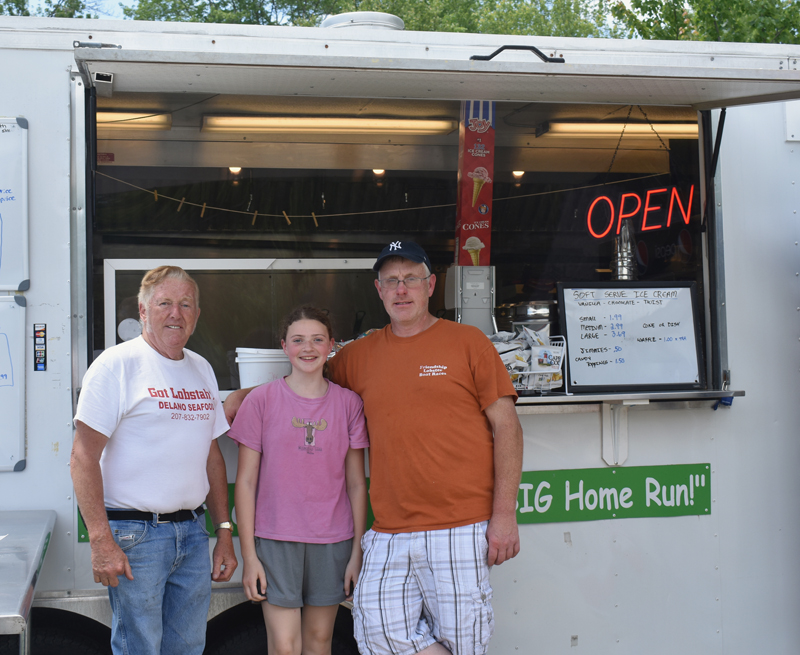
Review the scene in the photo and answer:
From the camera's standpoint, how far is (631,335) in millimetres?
2973

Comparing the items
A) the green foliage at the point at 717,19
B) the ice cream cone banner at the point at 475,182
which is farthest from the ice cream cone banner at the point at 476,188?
the green foliage at the point at 717,19

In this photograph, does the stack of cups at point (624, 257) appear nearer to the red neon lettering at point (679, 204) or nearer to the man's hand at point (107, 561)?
the red neon lettering at point (679, 204)

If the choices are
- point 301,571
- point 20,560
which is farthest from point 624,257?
point 20,560

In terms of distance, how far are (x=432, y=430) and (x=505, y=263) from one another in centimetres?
196

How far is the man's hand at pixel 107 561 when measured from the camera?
1959mm

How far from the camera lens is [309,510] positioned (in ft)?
7.41

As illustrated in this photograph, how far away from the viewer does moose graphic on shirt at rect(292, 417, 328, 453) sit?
7.50ft

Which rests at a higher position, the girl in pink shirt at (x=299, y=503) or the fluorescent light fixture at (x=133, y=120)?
the fluorescent light fixture at (x=133, y=120)

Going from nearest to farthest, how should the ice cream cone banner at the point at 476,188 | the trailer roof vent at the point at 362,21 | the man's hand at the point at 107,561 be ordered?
the man's hand at the point at 107,561
the trailer roof vent at the point at 362,21
the ice cream cone banner at the point at 476,188

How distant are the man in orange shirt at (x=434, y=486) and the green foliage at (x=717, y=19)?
25.5 feet

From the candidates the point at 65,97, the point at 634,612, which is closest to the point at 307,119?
→ the point at 65,97

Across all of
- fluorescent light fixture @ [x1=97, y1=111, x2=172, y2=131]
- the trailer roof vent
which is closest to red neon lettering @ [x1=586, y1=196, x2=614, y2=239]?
the trailer roof vent

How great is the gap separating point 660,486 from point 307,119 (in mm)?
2464

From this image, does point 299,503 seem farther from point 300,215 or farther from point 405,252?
point 300,215
